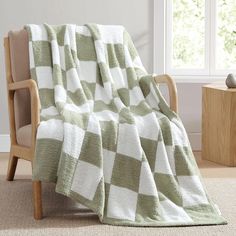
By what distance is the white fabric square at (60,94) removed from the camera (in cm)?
343

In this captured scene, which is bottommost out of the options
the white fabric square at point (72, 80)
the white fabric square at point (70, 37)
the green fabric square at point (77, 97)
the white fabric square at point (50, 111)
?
the white fabric square at point (50, 111)

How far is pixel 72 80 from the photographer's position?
A: 11.8 ft

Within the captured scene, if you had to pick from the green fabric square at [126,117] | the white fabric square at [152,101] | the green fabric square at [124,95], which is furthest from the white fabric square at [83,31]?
the green fabric square at [126,117]

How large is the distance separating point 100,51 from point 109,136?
0.75 meters

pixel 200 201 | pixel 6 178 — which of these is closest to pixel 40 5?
pixel 6 178

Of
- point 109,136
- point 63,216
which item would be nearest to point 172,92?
point 109,136

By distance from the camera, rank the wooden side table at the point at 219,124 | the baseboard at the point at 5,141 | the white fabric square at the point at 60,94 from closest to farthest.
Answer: the white fabric square at the point at 60,94, the wooden side table at the point at 219,124, the baseboard at the point at 5,141

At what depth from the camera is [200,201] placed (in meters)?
3.08

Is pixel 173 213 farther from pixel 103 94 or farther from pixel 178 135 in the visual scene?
pixel 103 94

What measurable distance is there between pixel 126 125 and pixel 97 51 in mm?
697

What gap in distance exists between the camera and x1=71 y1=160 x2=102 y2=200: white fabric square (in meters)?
3.00

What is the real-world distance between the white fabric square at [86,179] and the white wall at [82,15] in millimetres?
1800

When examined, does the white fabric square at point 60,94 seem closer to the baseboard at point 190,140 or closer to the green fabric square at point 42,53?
the green fabric square at point 42,53

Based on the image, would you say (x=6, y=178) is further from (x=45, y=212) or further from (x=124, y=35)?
(x=124, y=35)
